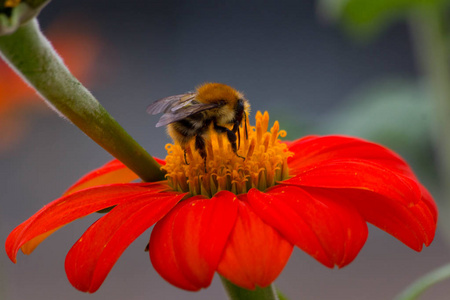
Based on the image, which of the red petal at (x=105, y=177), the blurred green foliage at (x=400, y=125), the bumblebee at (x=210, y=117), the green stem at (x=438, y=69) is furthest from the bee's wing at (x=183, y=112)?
the blurred green foliage at (x=400, y=125)

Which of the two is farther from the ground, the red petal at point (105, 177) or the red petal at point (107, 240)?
the red petal at point (105, 177)

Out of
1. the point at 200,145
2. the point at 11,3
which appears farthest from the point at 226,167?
the point at 11,3

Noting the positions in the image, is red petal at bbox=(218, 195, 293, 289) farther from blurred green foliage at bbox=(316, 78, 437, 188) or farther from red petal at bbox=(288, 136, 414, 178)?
blurred green foliage at bbox=(316, 78, 437, 188)

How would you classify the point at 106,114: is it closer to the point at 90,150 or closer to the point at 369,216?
the point at 369,216

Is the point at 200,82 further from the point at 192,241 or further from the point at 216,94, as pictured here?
the point at 192,241

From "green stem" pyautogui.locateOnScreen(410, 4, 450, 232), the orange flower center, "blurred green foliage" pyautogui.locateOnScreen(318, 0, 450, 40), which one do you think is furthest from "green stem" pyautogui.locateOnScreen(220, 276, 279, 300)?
"blurred green foliage" pyautogui.locateOnScreen(318, 0, 450, 40)

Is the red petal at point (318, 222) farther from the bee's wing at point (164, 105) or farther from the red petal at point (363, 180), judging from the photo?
the bee's wing at point (164, 105)
